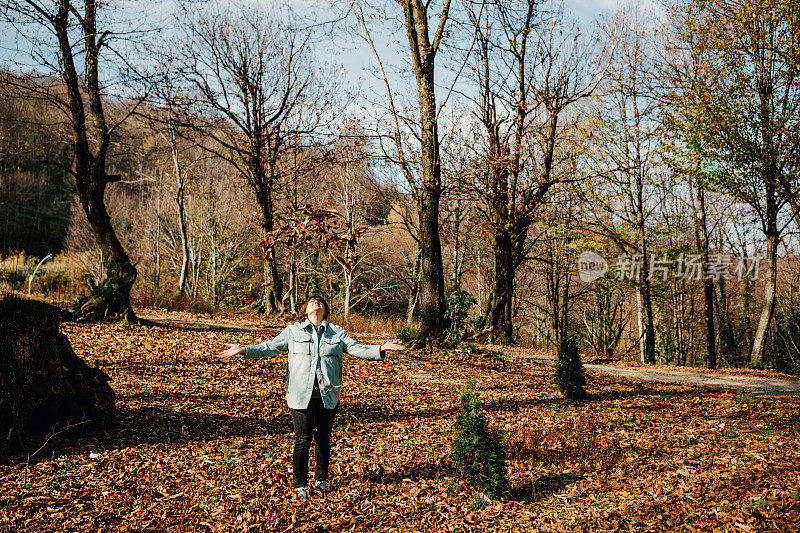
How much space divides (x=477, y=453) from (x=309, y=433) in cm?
147

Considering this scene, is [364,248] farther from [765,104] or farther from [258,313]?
[765,104]

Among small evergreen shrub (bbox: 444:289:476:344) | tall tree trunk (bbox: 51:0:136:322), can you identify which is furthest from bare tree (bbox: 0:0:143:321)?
small evergreen shrub (bbox: 444:289:476:344)

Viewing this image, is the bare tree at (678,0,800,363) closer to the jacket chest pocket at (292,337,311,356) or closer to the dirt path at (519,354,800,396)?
the dirt path at (519,354,800,396)

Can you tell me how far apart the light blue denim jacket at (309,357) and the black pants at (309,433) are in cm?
9

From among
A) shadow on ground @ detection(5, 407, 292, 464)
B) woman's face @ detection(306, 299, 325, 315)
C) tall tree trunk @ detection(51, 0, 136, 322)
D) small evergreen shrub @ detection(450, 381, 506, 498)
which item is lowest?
shadow on ground @ detection(5, 407, 292, 464)

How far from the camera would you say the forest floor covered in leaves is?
4145 mm

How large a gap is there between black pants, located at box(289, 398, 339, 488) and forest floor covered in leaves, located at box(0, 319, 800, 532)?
0.27m

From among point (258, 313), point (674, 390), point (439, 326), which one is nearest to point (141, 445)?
point (439, 326)

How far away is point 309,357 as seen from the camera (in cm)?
426

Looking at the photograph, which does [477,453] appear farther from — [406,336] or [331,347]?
[406,336]

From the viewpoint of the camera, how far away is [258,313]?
61.4 ft

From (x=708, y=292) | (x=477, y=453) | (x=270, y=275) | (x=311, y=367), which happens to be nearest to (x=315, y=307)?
(x=311, y=367)

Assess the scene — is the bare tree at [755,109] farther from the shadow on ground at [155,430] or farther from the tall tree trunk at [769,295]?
the shadow on ground at [155,430]

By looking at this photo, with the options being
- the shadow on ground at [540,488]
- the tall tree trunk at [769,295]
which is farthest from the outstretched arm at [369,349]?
the tall tree trunk at [769,295]
